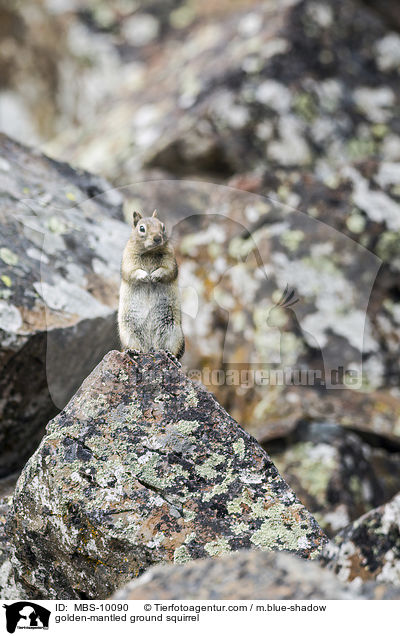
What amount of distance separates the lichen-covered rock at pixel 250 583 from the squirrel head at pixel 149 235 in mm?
2569

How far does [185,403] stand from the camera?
5051 millimetres

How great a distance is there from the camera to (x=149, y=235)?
18.2ft

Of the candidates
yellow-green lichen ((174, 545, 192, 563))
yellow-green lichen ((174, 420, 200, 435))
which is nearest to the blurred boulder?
yellow-green lichen ((174, 545, 192, 563))

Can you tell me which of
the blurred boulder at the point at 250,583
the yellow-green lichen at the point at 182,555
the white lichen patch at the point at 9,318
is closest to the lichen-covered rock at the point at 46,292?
the white lichen patch at the point at 9,318

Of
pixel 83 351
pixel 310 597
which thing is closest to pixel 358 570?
pixel 310 597

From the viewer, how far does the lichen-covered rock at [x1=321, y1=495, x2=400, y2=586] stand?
4.16 metres

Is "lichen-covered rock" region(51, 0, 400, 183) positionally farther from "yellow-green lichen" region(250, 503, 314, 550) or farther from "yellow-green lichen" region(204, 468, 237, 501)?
"yellow-green lichen" region(250, 503, 314, 550)

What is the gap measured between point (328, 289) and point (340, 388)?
144 cm

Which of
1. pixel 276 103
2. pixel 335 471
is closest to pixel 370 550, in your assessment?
pixel 335 471

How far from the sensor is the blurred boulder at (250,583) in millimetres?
3658

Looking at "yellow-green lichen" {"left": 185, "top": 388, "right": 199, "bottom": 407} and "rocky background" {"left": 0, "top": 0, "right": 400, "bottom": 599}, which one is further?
"yellow-green lichen" {"left": 185, "top": 388, "right": 199, "bottom": 407}
